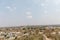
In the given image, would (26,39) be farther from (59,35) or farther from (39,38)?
(59,35)

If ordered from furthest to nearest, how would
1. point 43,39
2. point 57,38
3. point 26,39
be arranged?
1. point 26,39
2. point 57,38
3. point 43,39

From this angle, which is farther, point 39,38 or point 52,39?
point 52,39

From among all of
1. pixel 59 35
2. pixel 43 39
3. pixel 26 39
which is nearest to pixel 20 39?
pixel 26 39

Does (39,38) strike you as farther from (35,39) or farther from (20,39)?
(20,39)

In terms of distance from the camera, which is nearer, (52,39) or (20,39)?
(52,39)

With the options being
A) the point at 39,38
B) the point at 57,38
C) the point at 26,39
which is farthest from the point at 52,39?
the point at 26,39

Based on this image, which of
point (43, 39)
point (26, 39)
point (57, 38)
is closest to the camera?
point (43, 39)

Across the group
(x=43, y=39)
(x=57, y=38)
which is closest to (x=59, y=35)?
(x=57, y=38)

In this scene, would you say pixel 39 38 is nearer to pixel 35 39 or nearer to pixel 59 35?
pixel 35 39
